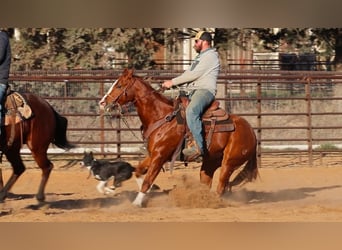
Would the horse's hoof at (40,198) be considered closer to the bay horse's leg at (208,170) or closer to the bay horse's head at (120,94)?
the bay horse's head at (120,94)

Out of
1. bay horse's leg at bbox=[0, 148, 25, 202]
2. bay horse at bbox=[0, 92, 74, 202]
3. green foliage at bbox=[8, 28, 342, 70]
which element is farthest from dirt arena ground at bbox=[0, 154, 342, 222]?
green foliage at bbox=[8, 28, 342, 70]

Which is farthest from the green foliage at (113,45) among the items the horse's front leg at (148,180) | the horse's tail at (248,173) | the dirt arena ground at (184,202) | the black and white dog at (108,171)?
the horse's front leg at (148,180)

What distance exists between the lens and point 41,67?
18859mm

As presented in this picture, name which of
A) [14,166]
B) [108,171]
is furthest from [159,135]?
[14,166]

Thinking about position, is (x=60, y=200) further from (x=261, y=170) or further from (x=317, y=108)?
(x=317, y=108)

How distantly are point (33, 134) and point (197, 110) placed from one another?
1.75 m

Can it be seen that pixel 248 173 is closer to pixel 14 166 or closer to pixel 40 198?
pixel 40 198

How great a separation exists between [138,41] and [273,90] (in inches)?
200

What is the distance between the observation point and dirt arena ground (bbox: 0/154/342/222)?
6414 millimetres

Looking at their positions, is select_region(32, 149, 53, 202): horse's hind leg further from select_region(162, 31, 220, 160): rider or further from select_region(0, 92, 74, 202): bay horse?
select_region(162, 31, 220, 160): rider

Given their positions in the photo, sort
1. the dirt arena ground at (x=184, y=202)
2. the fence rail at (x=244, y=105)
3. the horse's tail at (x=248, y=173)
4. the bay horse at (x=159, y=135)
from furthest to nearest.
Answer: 1. the fence rail at (x=244, y=105)
2. the horse's tail at (x=248, y=173)
3. the bay horse at (x=159, y=135)
4. the dirt arena ground at (x=184, y=202)

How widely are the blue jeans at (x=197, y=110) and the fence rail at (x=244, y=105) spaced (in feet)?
14.3

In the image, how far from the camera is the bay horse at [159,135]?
23.2 ft

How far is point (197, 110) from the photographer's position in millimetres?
6953
